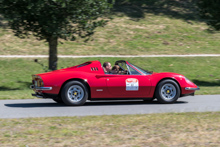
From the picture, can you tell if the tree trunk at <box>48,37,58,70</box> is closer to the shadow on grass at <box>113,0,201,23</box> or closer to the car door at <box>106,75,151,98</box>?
the car door at <box>106,75,151,98</box>

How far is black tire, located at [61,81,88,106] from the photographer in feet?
29.7

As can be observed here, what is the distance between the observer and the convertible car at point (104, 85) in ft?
29.7

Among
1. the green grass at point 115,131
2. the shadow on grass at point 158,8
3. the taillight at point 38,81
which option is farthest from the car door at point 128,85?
the shadow on grass at point 158,8

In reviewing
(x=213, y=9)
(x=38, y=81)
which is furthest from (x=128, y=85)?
(x=213, y=9)

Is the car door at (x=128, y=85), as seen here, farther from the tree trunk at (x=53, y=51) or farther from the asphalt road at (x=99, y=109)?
the tree trunk at (x=53, y=51)

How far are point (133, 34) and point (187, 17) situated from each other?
8.13 meters

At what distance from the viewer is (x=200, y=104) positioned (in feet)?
31.0

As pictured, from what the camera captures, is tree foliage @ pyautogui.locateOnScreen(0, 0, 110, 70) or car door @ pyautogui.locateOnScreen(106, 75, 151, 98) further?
tree foliage @ pyautogui.locateOnScreen(0, 0, 110, 70)

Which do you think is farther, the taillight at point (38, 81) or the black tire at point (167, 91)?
the black tire at point (167, 91)

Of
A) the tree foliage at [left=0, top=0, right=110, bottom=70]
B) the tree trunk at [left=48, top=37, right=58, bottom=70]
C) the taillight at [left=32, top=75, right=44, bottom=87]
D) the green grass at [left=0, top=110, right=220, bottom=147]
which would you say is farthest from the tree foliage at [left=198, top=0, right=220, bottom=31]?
the green grass at [left=0, top=110, right=220, bottom=147]

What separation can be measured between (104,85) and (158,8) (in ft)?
93.1

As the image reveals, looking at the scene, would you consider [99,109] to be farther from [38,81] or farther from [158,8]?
[158,8]

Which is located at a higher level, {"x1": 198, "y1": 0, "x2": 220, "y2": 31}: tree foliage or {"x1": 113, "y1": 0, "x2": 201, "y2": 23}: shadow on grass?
{"x1": 113, "y1": 0, "x2": 201, "y2": 23}: shadow on grass

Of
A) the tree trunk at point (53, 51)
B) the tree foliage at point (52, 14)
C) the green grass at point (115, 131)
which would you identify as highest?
the tree foliage at point (52, 14)
